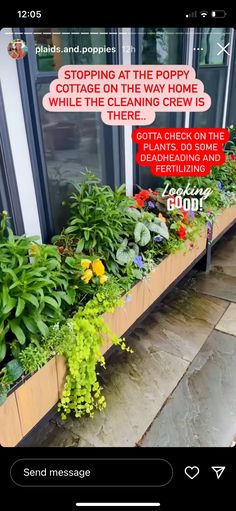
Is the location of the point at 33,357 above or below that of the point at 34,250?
below

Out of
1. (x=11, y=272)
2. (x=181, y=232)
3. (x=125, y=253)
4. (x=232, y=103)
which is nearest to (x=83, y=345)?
(x=11, y=272)

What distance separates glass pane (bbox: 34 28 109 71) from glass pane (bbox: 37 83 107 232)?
504 millimetres

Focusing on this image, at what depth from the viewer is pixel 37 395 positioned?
3.92 ft

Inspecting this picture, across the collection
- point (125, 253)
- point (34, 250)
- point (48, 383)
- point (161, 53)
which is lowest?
point (48, 383)

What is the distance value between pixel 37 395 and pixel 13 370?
0.47ft

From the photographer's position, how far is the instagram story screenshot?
67 cm

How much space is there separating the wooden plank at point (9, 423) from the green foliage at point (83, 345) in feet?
0.69

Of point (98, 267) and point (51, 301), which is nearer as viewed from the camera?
point (51, 301)

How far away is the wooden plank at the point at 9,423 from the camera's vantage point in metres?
1.06
